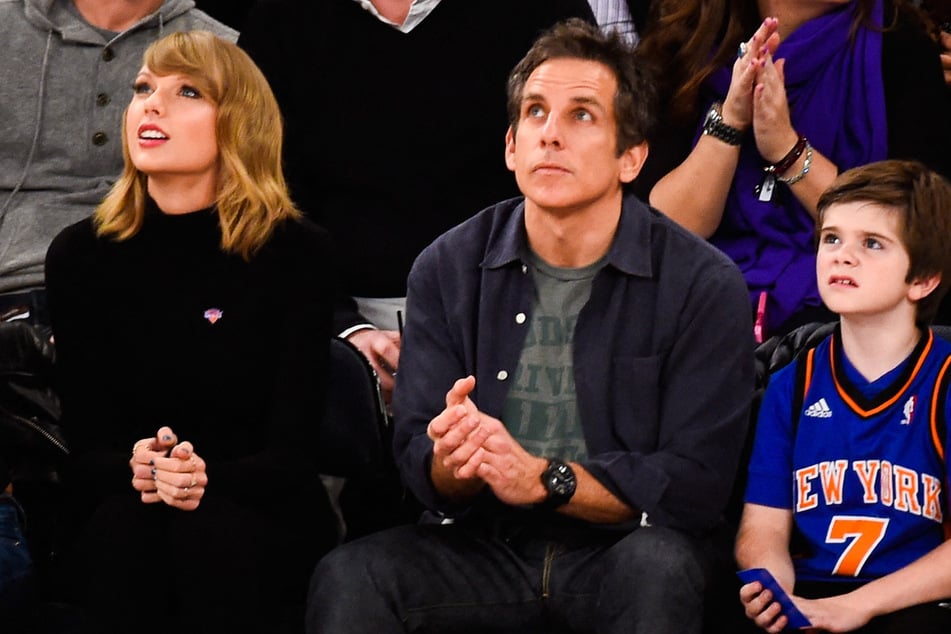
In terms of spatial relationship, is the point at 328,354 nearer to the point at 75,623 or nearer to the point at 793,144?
the point at 75,623

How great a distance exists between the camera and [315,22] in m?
3.78

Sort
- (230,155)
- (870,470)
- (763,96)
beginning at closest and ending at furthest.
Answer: (870,470), (230,155), (763,96)

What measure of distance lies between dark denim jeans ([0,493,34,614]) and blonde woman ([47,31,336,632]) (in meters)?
0.13

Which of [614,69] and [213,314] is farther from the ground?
[614,69]

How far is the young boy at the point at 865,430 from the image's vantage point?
2672 millimetres

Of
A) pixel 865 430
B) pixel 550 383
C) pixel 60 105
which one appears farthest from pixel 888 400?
pixel 60 105

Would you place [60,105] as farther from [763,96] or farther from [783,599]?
[783,599]

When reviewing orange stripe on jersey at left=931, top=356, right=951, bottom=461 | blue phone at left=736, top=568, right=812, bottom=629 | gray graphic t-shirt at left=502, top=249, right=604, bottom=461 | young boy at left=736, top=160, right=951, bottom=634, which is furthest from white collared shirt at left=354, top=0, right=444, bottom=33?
blue phone at left=736, top=568, right=812, bottom=629

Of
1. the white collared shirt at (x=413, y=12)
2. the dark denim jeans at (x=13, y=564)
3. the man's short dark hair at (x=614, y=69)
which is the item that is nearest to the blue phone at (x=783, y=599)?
the man's short dark hair at (x=614, y=69)

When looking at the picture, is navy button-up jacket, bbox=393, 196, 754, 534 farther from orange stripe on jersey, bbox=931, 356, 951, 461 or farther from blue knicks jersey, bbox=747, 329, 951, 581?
orange stripe on jersey, bbox=931, 356, 951, 461

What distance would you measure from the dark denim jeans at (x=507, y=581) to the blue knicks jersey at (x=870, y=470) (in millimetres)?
214

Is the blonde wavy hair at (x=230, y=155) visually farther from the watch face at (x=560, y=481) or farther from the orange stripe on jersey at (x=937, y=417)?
the orange stripe on jersey at (x=937, y=417)

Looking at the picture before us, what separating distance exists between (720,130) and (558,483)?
1113 millimetres

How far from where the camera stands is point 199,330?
308 cm
